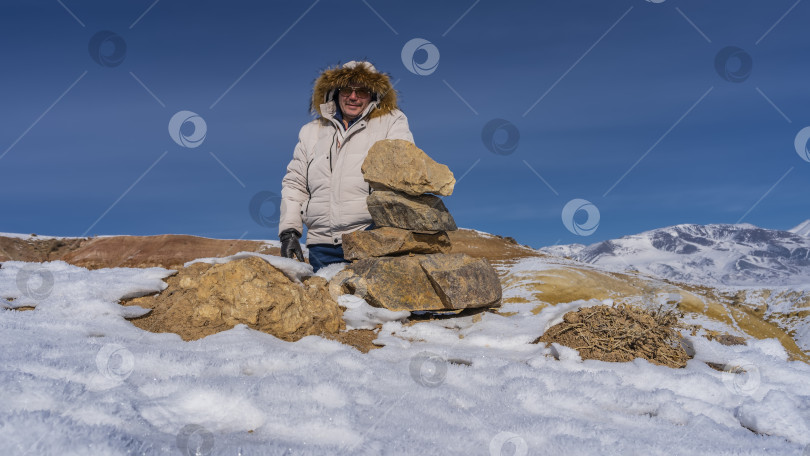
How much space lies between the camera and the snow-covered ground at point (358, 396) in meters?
2.85

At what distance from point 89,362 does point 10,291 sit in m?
3.57

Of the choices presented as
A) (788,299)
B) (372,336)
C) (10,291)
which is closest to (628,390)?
(372,336)

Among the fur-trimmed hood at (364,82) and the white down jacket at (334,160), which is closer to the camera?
the white down jacket at (334,160)

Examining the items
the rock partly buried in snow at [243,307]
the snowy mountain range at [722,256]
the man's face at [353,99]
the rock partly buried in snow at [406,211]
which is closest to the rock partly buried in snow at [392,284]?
the rock partly buried in snow at [406,211]

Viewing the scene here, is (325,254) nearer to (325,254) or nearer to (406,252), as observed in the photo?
(325,254)

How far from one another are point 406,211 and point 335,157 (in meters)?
1.29

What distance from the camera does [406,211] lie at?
696 cm

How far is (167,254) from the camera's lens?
2058 cm

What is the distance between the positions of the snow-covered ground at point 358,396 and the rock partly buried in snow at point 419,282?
918 millimetres

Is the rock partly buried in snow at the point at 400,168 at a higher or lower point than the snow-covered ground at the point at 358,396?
higher

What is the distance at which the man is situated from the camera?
7273 millimetres

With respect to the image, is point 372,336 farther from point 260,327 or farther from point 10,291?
point 10,291

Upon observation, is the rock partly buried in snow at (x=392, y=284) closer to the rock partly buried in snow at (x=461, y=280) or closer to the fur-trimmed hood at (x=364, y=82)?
the rock partly buried in snow at (x=461, y=280)

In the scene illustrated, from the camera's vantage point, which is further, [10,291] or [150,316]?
[10,291]
